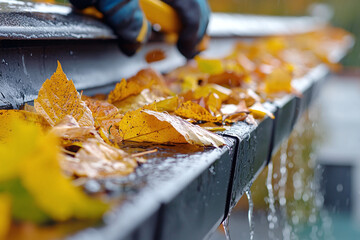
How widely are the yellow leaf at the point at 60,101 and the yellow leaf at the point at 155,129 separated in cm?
8

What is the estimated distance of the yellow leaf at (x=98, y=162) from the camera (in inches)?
25.6

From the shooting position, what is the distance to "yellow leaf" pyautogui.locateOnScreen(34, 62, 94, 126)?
36.4 inches

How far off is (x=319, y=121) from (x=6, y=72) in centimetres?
436

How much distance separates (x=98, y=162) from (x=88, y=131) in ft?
0.38

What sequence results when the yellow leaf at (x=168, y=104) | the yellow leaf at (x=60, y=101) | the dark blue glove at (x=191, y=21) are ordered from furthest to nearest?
the dark blue glove at (x=191, y=21)
the yellow leaf at (x=168, y=104)
the yellow leaf at (x=60, y=101)

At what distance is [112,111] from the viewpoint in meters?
1.08

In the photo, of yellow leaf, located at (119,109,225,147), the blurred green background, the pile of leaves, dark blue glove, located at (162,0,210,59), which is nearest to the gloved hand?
dark blue glove, located at (162,0,210,59)

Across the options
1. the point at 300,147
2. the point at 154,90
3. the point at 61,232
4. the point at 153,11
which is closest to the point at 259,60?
the point at 300,147

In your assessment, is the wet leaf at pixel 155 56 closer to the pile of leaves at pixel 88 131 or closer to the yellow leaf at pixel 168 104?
the pile of leaves at pixel 88 131

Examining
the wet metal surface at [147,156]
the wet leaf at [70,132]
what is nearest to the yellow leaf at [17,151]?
the wet metal surface at [147,156]

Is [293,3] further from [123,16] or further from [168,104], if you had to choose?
[168,104]

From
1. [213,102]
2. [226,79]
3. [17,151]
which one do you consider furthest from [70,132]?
[226,79]

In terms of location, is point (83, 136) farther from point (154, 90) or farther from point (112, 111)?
point (154, 90)

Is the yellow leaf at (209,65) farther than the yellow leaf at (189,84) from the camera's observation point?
Yes
